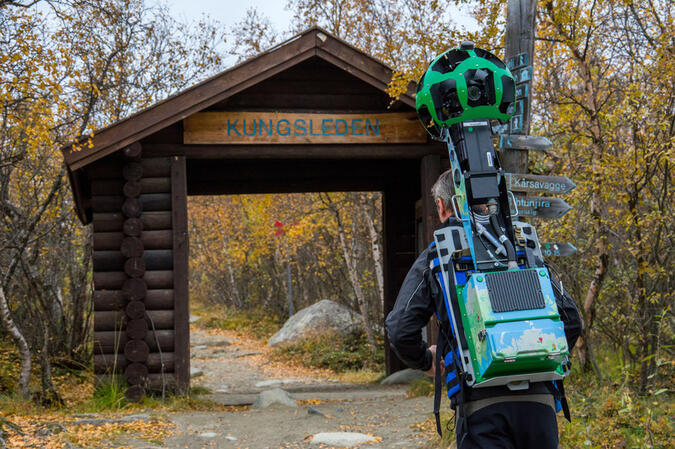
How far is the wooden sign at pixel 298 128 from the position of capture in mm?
9125

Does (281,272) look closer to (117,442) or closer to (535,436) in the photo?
(117,442)

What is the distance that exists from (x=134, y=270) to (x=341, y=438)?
3.61 metres

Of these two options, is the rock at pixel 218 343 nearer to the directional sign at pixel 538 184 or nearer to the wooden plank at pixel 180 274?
the wooden plank at pixel 180 274

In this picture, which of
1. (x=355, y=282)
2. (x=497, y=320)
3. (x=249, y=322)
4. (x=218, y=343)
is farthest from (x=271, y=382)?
(x=497, y=320)

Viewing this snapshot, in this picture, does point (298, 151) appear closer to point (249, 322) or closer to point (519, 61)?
point (519, 61)

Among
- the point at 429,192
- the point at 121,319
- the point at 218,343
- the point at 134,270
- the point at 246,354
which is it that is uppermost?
the point at 429,192

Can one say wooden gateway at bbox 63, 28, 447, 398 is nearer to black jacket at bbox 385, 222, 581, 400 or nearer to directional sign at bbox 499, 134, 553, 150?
directional sign at bbox 499, 134, 553, 150

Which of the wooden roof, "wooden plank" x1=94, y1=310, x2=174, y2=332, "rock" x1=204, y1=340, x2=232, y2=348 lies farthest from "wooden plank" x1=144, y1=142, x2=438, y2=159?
"rock" x1=204, y1=340, x2=232, y2=348

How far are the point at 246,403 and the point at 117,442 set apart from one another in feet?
11.8

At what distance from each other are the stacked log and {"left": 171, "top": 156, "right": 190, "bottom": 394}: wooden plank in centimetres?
11

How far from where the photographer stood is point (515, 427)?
2.67 m

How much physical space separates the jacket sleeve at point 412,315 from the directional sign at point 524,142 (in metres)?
2.50

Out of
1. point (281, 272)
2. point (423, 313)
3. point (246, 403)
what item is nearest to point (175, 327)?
point (246, 403)

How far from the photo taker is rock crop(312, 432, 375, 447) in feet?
22.4
